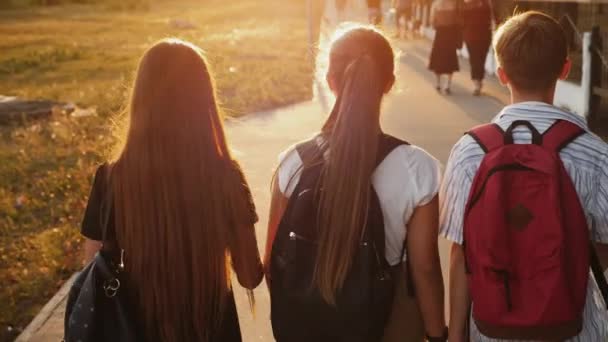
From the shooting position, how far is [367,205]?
2240mm

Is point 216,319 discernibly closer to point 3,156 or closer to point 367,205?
point 367,205

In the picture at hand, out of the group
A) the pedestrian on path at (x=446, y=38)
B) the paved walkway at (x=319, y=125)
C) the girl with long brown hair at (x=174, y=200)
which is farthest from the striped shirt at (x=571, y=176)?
the pedestrian on path at (x=446, y=38)

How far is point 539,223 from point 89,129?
28.6 feet

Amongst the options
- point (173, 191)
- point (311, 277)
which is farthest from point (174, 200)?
point (311, 277)

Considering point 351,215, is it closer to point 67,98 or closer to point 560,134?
point 560,134

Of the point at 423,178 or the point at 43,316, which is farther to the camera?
the point at 43,316

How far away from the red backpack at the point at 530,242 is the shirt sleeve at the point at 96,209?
1144mm

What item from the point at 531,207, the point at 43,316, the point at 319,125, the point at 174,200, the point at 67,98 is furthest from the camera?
the point at 67,98

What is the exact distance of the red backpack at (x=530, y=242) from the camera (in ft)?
6.70

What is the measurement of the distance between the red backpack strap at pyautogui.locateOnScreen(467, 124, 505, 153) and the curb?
2571 millimetres

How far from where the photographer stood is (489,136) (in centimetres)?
221

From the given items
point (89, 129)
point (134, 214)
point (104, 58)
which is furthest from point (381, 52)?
point (104, 58)

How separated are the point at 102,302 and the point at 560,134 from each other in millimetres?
1447

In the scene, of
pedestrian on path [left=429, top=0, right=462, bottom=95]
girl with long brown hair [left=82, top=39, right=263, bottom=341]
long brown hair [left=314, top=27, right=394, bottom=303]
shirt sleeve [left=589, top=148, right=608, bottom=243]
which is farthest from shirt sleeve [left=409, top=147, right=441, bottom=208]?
pedestrian on path [left=429, top=0, right=462, bottom=95]
